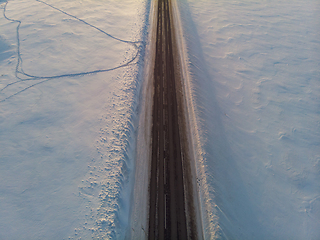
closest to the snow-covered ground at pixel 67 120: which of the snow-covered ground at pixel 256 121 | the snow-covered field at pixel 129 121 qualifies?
the snow-covered field at pixel 129 121

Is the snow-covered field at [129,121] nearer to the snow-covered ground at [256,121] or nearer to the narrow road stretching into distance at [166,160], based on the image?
the snow-covered ground at [256,121]

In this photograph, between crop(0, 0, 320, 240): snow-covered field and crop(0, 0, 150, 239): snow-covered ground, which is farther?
crop(0, 0, 320, 240): snow-covered field

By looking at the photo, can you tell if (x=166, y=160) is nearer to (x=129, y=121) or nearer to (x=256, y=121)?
(x=129, y=121)

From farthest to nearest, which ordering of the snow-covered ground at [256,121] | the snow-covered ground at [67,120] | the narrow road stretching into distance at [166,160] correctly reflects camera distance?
the snow-covered ground at [256,121] → the narrow road stretching into distance at [166,160] → the snow-covered ground at [67,120]

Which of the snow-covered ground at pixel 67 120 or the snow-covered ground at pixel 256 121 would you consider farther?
the snow-covered ground at pixel 256 121

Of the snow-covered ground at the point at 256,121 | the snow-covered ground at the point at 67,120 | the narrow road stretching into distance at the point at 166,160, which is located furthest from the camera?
the snow-covered ground at the point at 256,121

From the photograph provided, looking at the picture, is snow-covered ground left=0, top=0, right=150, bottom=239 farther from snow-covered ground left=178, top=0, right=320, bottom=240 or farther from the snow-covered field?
snow-covered ground left=178, top=0, right=320, bottom=240

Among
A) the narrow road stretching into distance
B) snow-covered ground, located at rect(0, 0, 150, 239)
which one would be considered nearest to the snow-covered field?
snow-covered ground, located at rect(0, 0, 150, 239)
